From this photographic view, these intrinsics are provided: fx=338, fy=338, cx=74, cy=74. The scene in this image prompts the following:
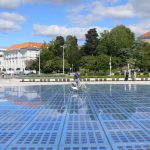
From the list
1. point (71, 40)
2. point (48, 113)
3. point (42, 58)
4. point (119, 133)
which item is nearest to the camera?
point (119, 133)

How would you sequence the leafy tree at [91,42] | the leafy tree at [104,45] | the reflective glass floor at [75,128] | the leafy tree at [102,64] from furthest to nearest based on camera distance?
the leafy tree at [91,42]
the leafy tree at [104,45]
the leafy tree at [102,64]
the reflective glass floor at [75,128]

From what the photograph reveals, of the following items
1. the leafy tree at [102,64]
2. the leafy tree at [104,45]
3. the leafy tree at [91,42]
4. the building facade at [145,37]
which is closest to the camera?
the leafy tree at [102,64]

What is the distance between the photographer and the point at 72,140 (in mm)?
7891

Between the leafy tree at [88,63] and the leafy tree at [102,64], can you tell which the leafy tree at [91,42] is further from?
the leafy tree at [102,64]

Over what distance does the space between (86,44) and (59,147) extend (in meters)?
75.0

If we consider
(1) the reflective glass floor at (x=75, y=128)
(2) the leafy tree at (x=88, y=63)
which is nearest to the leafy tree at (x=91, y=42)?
(2) the leafy tree at (x=88, y=63)

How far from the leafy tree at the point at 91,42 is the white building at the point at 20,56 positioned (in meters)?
42.0

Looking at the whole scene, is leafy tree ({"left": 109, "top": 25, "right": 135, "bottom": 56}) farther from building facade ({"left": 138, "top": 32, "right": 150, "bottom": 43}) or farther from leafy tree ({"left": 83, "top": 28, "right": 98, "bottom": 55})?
building facade ({"left": 138, "top": 32, "right": 150, "bottom": 43})

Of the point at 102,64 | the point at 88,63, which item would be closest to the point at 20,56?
the point at 88,63

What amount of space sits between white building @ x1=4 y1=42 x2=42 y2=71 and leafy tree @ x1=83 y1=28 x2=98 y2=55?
138 ft

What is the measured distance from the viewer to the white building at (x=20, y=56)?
124 metres

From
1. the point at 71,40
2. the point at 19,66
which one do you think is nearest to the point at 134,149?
the point at 71,40

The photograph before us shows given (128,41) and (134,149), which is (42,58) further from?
(134,149)

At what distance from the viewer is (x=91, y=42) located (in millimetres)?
81062
